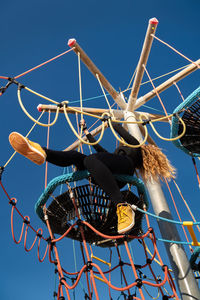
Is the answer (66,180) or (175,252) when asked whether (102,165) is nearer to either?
(66,180)

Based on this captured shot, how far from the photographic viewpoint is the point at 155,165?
117 inches

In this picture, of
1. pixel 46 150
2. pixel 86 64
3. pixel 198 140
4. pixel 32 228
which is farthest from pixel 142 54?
pixel 32 228

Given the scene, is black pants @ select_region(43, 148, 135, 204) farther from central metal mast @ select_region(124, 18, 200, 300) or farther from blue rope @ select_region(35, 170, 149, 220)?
central metal mast @ select_region(124, 18, 200, 300)

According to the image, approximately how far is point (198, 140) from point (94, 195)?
119 cm

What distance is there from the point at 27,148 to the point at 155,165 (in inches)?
50.7

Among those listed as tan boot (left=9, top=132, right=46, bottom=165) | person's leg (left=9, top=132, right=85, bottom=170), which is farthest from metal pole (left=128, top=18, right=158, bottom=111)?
tan boot (left=9, top=132, right=46, bottom=165)

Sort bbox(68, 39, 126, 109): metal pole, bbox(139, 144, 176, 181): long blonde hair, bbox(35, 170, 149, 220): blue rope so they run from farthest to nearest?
bbox(68, 39, 126, 109): metal pole → bbox(139, 144, 176, 181): long blonde hair → bbox(35, 170, 149, 220): blue rope

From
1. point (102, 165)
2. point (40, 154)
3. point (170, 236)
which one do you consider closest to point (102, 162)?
point (102, 165)

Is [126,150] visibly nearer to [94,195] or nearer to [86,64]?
[94,195]

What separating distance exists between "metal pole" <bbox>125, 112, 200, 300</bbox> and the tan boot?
4.44 ft

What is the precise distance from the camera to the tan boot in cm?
219

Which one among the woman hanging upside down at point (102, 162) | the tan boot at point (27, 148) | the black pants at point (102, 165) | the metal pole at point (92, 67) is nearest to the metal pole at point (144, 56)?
the metal pole at point (92, 67)

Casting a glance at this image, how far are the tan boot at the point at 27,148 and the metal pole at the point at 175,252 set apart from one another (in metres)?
1.35

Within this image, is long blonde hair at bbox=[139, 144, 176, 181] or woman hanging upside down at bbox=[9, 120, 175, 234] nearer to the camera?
woman hanging upside down at bbox=[9, 120, 175, 234]
